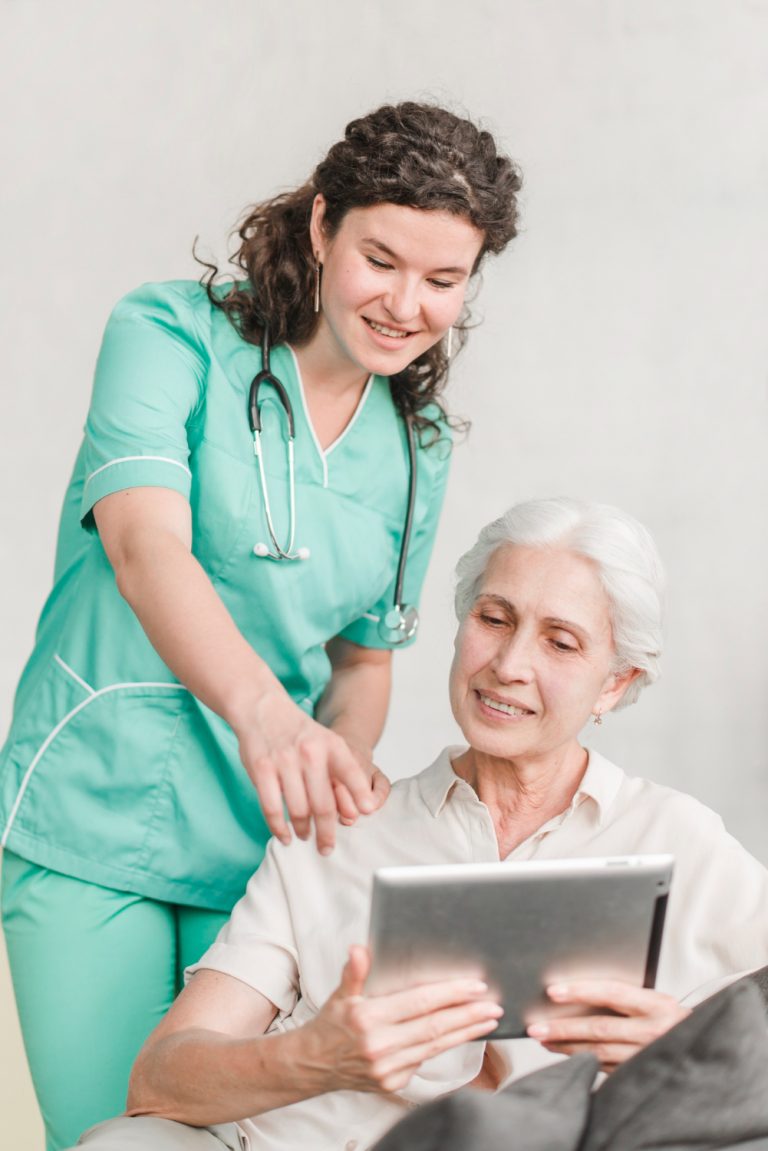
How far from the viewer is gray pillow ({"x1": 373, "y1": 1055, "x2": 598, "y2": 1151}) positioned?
988 mm

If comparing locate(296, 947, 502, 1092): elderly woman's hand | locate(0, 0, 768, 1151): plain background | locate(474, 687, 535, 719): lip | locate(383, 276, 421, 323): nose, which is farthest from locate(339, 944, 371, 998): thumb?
locate(0, 0, 768, 1151): plain background

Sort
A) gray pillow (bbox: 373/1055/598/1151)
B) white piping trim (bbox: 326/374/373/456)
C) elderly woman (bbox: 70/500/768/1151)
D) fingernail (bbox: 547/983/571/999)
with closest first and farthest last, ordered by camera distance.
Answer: gray pillow (bbox: 373/1055/598/1151) → fingernail (bbox: 547/983/571/999) → elderly woman (bbox: 70/500/768/1151) → white piping trim (bbox: 326/374/373/456)

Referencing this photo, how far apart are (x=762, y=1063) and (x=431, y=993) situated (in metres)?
0.31

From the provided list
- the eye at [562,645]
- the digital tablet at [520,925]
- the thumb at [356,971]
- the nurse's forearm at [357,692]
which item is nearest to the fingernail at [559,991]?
the digital tablet at [520,925]

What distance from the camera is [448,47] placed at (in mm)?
3084

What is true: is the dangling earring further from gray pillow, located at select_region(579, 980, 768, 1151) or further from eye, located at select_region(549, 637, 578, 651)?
gray pillow, located at select_region(579, 980, 768, 1151)

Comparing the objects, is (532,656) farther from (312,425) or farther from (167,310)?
(167,310)

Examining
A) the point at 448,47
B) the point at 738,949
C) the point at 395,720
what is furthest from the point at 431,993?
the point at 448,47

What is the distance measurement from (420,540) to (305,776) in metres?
0.80

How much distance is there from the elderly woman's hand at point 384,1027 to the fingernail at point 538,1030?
2.5 inches

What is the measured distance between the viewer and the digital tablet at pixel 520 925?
1215 millimetres

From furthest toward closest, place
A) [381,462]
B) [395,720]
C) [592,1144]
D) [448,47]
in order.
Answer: [395,720]
[448,47]
[381,462]
[592,1144]

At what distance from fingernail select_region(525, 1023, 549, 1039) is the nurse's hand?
27 centimetres

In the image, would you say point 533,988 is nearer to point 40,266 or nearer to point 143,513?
point 143,513
